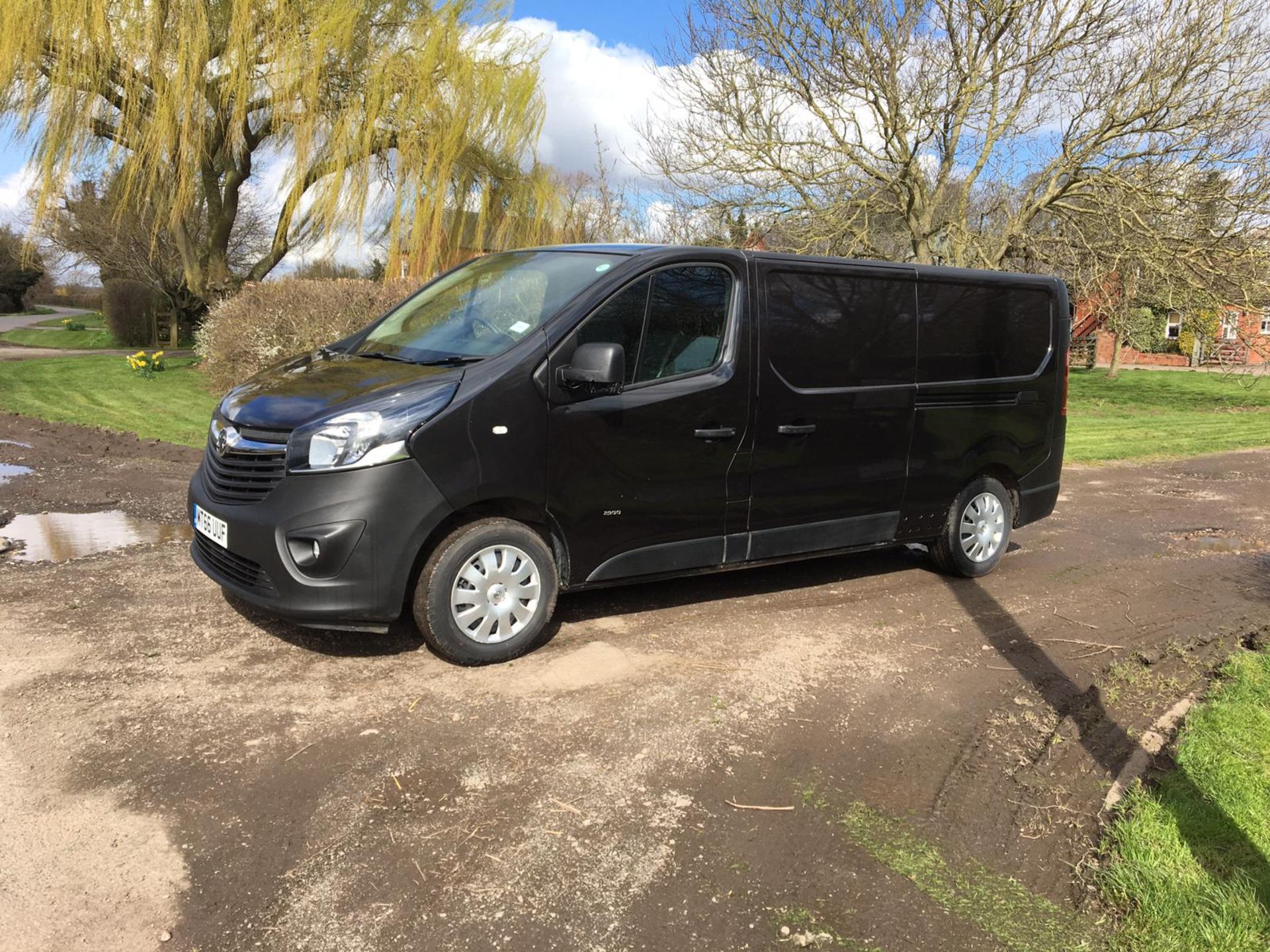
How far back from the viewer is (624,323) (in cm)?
482

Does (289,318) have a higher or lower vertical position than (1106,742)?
higher

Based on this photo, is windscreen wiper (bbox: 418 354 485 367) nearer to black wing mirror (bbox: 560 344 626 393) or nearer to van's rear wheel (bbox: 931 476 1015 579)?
black wing mirror (bbox: 560 344 626 393)

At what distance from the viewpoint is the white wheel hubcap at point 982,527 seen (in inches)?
260

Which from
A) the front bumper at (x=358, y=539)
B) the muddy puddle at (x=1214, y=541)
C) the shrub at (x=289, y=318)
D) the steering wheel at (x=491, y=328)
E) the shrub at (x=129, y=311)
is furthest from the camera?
the shrub at (x=129, y=311)

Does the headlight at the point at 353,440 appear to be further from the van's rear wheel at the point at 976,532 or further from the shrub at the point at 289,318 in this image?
the shrub at the point at 289,318

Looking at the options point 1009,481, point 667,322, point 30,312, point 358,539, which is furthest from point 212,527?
point 30,312

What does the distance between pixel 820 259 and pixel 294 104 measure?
15.3 meters

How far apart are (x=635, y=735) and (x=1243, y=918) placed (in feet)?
6.97

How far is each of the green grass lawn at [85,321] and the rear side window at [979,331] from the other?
129 ft

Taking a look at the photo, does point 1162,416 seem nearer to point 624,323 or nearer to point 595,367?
point 624,323

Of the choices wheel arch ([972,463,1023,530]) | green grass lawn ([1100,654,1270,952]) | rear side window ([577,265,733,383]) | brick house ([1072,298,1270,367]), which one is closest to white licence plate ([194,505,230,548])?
rear side window ([577,265,733,383])

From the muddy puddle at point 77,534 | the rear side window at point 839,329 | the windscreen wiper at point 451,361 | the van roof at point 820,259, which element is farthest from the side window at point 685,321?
the muddy puddle at point 77,534

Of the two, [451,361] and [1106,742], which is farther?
[451,361]

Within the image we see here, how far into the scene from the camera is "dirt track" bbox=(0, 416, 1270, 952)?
9.03ft
